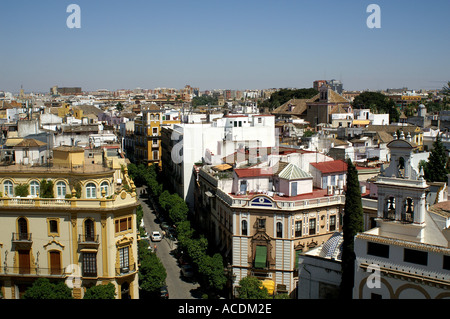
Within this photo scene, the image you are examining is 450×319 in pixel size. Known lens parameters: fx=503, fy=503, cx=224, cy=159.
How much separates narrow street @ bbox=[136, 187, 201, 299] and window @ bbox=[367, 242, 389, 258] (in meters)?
13.9

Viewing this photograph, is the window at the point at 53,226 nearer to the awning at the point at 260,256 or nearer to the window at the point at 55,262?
the window at the point at 55,262

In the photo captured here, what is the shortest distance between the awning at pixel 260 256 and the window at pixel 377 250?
34.9 feet

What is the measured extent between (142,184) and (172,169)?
13.0 m

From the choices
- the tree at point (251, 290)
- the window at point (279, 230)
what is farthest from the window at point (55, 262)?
the window at point (279, 230)

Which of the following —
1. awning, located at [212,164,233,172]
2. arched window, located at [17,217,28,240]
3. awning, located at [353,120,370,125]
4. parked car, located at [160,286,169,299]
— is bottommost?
parked car, located at [160,286,169,299]

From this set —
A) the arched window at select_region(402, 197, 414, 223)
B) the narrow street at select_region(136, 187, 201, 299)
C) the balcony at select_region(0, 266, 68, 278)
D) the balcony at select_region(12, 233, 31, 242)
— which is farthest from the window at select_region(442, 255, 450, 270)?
the balcony at select_region(12, 233, 31, 242)

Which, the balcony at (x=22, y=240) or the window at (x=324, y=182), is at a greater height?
the window at (x=324, y=182)

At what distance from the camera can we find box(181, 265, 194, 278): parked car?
3469 cm

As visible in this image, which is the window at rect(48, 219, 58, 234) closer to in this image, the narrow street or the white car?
the narrow street

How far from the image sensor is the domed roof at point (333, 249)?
24.7 meters

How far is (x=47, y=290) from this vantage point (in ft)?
77.4

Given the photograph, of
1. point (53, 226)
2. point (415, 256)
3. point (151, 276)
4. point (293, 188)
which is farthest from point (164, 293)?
point (415, 256)
